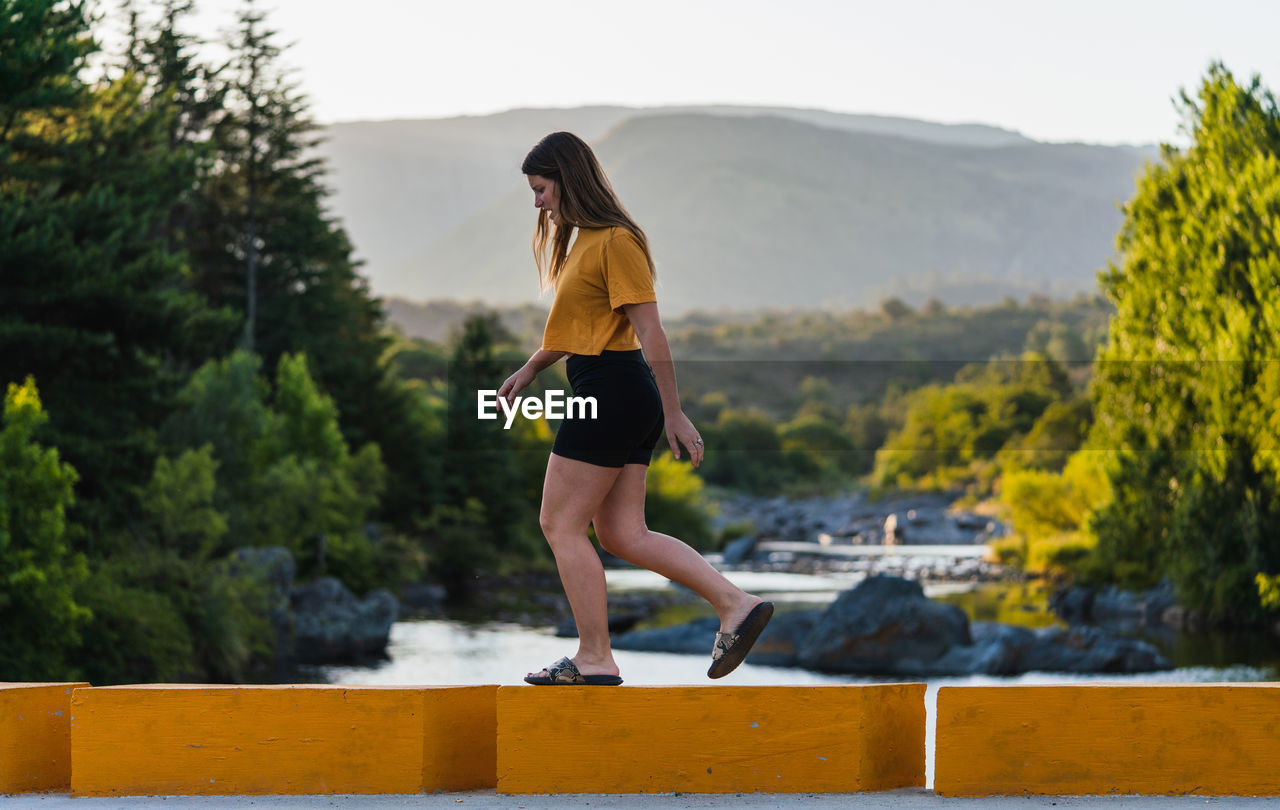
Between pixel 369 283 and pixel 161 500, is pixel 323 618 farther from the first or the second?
pixel 369 283

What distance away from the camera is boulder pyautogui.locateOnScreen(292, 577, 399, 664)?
104 feet

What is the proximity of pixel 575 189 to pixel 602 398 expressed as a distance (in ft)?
2.65

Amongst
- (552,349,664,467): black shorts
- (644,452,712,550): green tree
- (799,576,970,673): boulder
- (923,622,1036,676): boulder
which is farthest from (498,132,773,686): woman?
(644,452,712,550): green tree

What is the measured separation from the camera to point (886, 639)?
97.3ft

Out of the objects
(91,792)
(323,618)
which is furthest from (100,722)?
(323,618)

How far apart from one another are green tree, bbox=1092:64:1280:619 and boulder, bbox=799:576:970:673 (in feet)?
18.8

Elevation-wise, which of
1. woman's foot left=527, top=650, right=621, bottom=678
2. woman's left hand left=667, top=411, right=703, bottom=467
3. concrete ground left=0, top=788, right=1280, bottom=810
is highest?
woman's left hand left=667, top=411, right=703, bottom=467

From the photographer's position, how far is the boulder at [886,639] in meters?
29.3

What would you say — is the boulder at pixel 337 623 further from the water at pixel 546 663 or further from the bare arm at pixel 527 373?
the bare arm at pixel 527 373

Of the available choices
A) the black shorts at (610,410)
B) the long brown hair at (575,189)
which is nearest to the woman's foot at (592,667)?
the black shorts at (610,410)

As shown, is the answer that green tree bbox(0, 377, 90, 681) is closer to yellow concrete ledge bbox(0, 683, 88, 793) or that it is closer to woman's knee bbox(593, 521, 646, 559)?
yellow concrete ledge bbox(0, 683, 88, 793)

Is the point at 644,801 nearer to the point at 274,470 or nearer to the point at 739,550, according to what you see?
the point at 274,470

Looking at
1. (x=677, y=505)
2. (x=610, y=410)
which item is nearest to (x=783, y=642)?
(x=610, y=410)

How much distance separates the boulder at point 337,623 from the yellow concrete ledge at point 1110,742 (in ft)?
85.4
